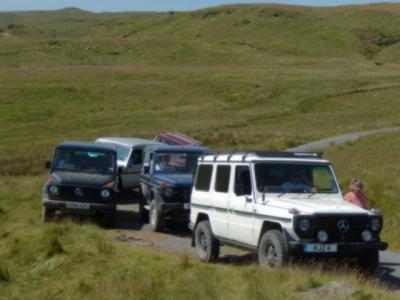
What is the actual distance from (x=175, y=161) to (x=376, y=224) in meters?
8.39

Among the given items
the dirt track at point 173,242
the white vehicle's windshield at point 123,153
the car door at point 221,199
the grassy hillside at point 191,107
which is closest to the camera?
the grassy hillside at point 191,107

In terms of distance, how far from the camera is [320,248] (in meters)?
11.8

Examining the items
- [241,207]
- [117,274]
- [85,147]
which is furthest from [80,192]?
[117,274]

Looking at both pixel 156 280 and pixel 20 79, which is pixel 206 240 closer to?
pixel 156 280

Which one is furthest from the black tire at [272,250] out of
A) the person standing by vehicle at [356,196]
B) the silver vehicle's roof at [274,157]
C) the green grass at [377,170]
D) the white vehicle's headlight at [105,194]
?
the white vehicle's headlight at [105,194]

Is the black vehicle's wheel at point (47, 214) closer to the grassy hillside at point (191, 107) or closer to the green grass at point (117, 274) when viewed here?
the grassy hillside at point (191, 107)

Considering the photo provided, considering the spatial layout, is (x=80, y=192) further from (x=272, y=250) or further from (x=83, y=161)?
(x=272, y=250)

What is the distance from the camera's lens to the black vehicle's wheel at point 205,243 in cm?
1420

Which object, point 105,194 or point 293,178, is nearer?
point 293,178

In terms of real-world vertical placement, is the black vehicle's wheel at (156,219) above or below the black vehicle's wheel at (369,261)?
below

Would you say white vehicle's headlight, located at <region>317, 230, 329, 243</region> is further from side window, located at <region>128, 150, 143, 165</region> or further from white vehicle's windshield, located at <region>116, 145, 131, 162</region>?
white vehicle's windshield, located at <region>116, 145, 131, 162</region>

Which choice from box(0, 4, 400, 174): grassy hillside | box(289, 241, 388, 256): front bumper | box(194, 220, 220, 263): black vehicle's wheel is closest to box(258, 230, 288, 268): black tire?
box(289, 241, 388, 256): front bumper

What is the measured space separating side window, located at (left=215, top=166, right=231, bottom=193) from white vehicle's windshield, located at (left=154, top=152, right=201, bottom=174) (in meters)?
5.45

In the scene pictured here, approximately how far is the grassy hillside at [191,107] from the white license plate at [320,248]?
0.59 m
